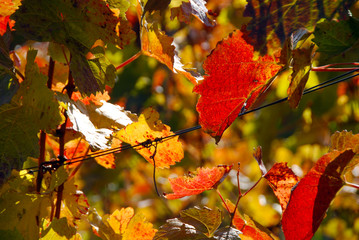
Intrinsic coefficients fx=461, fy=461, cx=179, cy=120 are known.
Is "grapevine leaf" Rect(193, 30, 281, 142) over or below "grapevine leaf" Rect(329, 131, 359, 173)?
over

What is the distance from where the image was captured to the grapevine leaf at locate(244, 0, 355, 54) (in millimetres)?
532

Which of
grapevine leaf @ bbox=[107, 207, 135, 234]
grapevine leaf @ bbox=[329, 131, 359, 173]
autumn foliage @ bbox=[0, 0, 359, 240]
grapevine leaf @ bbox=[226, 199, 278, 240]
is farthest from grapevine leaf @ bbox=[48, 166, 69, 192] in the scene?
grapevine leaf @ bbox=[329, 131, 359, 173]

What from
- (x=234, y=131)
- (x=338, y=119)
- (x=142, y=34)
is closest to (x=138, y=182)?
(x=234, y=131)

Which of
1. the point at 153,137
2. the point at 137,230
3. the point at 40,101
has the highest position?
the point at 40,101

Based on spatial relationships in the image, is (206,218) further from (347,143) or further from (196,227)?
(347,143)

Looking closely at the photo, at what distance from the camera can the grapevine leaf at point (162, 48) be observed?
2.07ft

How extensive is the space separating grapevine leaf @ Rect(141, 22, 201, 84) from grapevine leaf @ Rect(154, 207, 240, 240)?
18 cm

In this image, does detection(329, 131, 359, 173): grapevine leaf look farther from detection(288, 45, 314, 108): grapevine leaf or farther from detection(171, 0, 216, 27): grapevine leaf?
detection(171, 0, 216, 27): grapevine leaf

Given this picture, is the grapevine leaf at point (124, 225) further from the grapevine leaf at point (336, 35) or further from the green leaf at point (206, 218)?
Result: the grapevine leaf at point (336, 35)

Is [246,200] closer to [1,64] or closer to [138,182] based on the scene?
[138,182]

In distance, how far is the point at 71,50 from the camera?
58 centimetres

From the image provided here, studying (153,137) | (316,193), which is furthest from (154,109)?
(316,193)

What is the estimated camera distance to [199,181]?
0.61m

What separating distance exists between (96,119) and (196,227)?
205 millimetres
